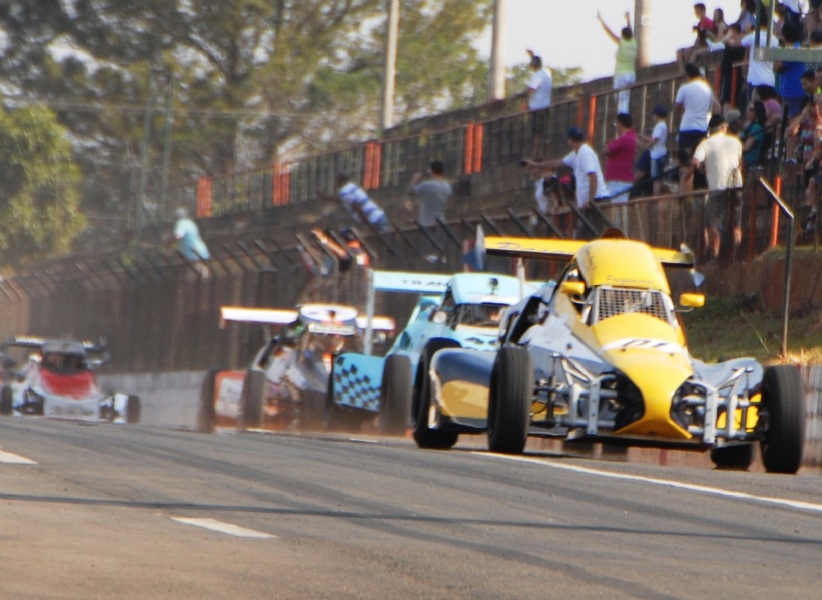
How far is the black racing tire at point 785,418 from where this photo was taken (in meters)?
12.1

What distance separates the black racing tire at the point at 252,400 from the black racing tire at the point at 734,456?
821cm

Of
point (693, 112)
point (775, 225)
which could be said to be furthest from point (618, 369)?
point (693, 112)

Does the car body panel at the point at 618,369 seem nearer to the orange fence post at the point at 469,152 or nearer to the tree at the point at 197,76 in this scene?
the orange fence post at the point at 469,152

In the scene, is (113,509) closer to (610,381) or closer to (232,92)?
(610,381)

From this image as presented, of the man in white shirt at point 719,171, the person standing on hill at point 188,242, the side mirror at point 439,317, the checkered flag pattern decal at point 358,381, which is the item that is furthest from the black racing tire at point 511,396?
the person standing on hill at point 188,242

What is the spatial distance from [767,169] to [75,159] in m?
42.3

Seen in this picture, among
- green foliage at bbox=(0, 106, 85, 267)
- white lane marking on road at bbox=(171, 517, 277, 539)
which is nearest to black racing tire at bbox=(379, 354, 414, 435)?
white lane marking on road at bbox=(171, 517, 277, 539)

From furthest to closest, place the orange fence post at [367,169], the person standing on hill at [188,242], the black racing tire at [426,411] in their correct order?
the orange fence post at [367,169]
the person standing on hill at [188,242]
the black racing tire at [426,411]

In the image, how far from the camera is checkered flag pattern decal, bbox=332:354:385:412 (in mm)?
18703

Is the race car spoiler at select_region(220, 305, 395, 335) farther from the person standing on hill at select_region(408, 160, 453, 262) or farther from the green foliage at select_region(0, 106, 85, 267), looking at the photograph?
the green foliage at select_region(0, 106, 85, 267)

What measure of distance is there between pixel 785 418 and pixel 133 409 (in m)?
20.2

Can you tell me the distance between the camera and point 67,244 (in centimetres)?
5800

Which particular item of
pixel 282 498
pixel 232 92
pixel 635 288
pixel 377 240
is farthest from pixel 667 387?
pixel 232 92

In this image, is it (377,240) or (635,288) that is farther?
(377,240)
